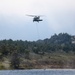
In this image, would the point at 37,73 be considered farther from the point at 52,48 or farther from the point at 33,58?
the point at 52,48

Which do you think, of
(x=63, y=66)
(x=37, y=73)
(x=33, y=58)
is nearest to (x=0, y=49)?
(x=33, y=58)

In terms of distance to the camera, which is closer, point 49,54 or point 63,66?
point 63,66

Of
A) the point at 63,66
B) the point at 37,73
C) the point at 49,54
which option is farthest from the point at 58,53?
the point at 37,73

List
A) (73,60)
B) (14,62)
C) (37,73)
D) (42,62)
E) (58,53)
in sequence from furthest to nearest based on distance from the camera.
Answer: (58,53)
(73,60)
(42,62)
(14,62)
(37,73)

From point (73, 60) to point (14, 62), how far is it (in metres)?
34.2

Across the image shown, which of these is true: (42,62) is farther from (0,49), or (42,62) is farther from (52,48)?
(52,48)

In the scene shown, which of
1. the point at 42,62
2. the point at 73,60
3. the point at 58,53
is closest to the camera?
the point at 42,62

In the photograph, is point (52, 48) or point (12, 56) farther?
point (52, 48)

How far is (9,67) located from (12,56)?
5.89 metres

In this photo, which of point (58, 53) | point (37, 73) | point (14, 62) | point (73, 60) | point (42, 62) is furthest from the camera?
point (58, 53)

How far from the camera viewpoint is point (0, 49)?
487ft

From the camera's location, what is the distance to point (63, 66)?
14750 centimetres

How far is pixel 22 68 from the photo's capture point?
131625 millimetres

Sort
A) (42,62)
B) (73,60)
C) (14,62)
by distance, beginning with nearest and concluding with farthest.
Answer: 1. (14,62)
2. (42,62)
3. (73,60)
